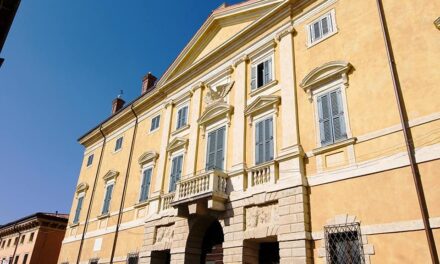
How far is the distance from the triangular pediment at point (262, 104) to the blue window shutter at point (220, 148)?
145 cm

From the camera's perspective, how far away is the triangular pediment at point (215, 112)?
13.5 m

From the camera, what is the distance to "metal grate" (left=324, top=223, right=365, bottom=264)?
8.09 meters

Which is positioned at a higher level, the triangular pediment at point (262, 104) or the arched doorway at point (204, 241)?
the triangular pediment at point (262, 104)

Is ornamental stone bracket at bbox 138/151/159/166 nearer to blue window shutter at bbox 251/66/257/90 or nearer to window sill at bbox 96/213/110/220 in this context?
window sill at bbox 96/213/110/220

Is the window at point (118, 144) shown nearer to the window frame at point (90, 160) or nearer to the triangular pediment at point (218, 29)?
the window frame at point (90, 160)

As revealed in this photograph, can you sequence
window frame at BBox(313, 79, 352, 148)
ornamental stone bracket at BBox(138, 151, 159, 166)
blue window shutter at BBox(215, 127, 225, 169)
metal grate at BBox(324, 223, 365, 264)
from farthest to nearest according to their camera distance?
ornamental stone bracket at BBox(138, 151, 159, 166)
blue window shutter at BBox(215, 127, 225, 169)
window frame at BBox(313, 79, 352, 148)
metal grate at BBox(324, 223, 365, 264)

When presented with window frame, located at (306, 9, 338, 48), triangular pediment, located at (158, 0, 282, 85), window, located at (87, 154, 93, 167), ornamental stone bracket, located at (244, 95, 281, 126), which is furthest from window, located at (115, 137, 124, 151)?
window frame, located at (306, 9, 338, 48)

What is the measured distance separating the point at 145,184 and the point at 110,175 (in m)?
3.94

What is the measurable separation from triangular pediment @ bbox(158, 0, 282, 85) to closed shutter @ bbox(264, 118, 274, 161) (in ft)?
15.4

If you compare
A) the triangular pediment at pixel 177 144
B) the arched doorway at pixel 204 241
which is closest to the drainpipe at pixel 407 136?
the arched doorway at pixel 204 241

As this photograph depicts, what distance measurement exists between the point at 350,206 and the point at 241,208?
362 cm

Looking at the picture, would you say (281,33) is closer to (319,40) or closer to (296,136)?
(319,40)

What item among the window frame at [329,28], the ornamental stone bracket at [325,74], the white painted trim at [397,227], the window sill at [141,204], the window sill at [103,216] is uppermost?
the window frame at [329,28]

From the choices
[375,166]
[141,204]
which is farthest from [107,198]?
[375,166]
